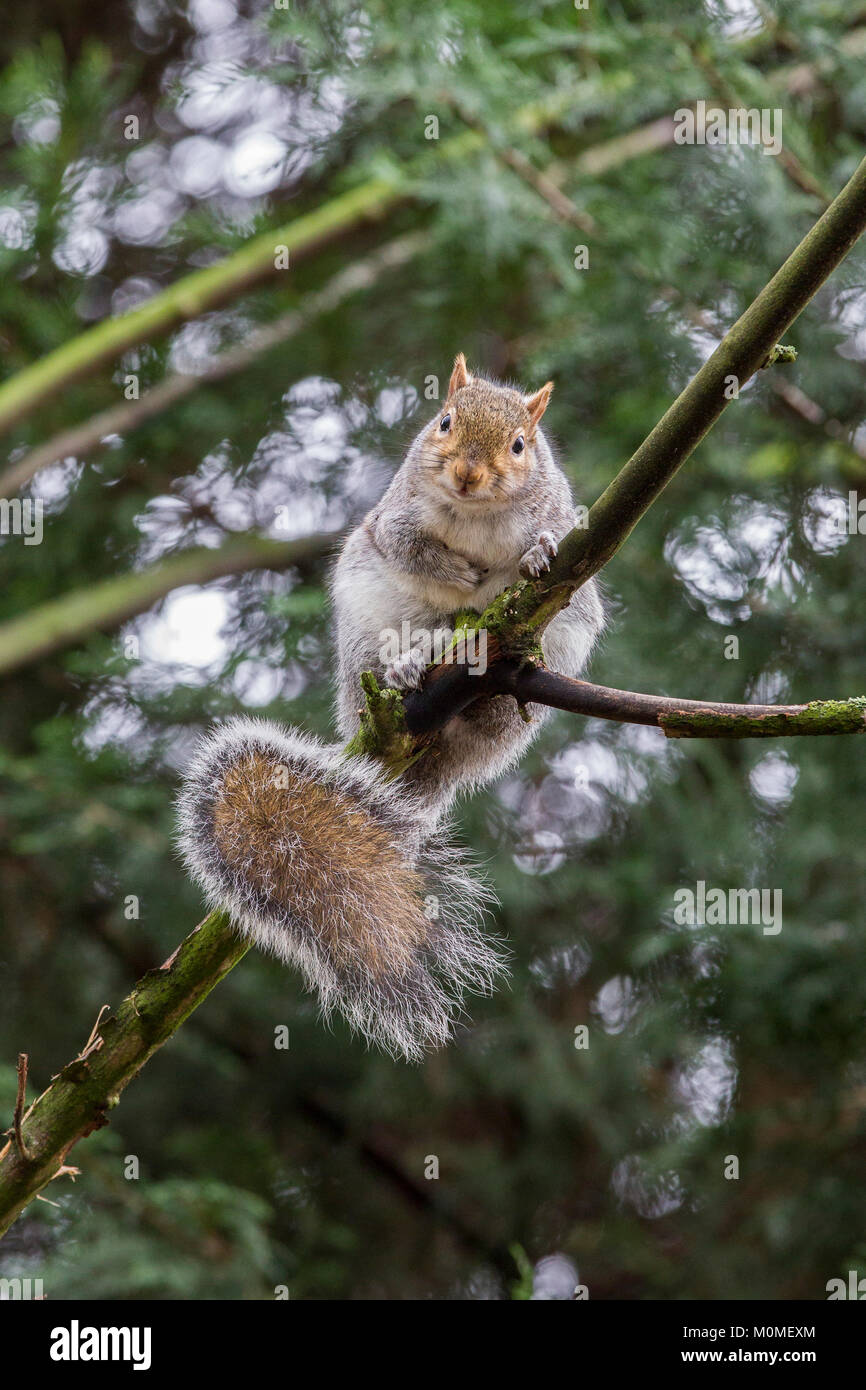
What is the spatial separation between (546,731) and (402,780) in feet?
3.54

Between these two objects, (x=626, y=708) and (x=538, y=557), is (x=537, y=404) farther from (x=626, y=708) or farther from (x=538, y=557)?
(x=626, y=708)

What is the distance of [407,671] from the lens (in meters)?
1.90

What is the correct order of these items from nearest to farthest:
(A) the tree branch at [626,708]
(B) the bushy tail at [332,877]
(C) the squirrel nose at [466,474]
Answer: (A) the tree branch at [626,708], (B) the bushy tail at [332,877], (C) the squirrel nose at [466,474]

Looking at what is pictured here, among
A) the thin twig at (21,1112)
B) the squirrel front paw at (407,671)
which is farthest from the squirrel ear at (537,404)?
the thin twig at (21,1112)

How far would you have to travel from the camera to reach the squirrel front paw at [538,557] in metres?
1.79

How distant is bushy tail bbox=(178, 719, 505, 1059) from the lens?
5.38 ft

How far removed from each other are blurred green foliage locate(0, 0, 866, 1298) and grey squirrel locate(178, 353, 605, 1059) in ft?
2.33

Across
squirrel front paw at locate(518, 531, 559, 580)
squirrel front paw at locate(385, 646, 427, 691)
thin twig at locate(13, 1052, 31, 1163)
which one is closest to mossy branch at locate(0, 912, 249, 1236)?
thin twig at locate(13, 1052, 31, 1163)

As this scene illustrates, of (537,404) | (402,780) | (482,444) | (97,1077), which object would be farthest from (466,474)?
(97,1077)

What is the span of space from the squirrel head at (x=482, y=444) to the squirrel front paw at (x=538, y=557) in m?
0.14

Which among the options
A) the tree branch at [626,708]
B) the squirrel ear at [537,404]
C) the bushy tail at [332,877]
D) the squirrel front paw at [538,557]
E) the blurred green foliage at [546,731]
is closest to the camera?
the tree branch at [626,708]

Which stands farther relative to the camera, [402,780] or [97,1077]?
[402,780]

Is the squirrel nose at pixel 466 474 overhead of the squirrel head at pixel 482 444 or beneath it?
beneath

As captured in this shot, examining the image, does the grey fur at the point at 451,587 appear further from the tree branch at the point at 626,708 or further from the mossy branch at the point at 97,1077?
the mossy branch at the point at 97,1077
